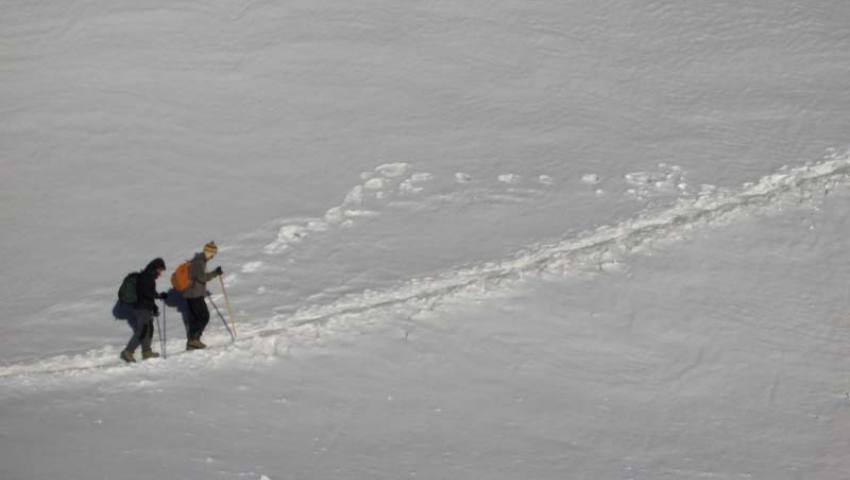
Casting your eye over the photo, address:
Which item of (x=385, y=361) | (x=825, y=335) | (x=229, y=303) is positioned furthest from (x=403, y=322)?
(x=825, y=335)

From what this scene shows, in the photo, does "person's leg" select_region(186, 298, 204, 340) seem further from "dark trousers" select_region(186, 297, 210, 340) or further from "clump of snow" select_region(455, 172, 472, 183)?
"clump of snow" select_region(455, 172, 472, 183)

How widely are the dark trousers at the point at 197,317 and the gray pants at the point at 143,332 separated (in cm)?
45

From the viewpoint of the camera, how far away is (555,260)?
1864 cm

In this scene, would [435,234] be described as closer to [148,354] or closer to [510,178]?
[510,178]

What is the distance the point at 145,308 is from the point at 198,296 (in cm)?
61

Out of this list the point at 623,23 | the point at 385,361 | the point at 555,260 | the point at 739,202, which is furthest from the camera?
the point at 623,23

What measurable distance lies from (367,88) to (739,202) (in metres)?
6.88

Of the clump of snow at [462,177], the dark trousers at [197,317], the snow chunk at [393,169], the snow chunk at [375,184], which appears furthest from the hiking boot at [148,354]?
the clump of snow at [462,177]

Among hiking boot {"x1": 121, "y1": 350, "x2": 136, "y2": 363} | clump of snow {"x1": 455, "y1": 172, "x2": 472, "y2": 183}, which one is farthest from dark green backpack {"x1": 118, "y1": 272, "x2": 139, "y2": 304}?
clump of snow {"x1": 455, "y1": 172, "x2": 472, "y2": 183}

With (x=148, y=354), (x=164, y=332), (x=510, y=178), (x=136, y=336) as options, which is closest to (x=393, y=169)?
(x=510, y=178)

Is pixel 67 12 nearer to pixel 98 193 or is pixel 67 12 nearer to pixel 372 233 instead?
pixel 98 193

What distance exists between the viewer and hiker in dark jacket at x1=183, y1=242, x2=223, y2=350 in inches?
613

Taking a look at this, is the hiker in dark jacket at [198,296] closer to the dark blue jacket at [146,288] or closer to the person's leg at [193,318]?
the person's leg at [193,318]

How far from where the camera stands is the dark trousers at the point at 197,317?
15.8 metres
